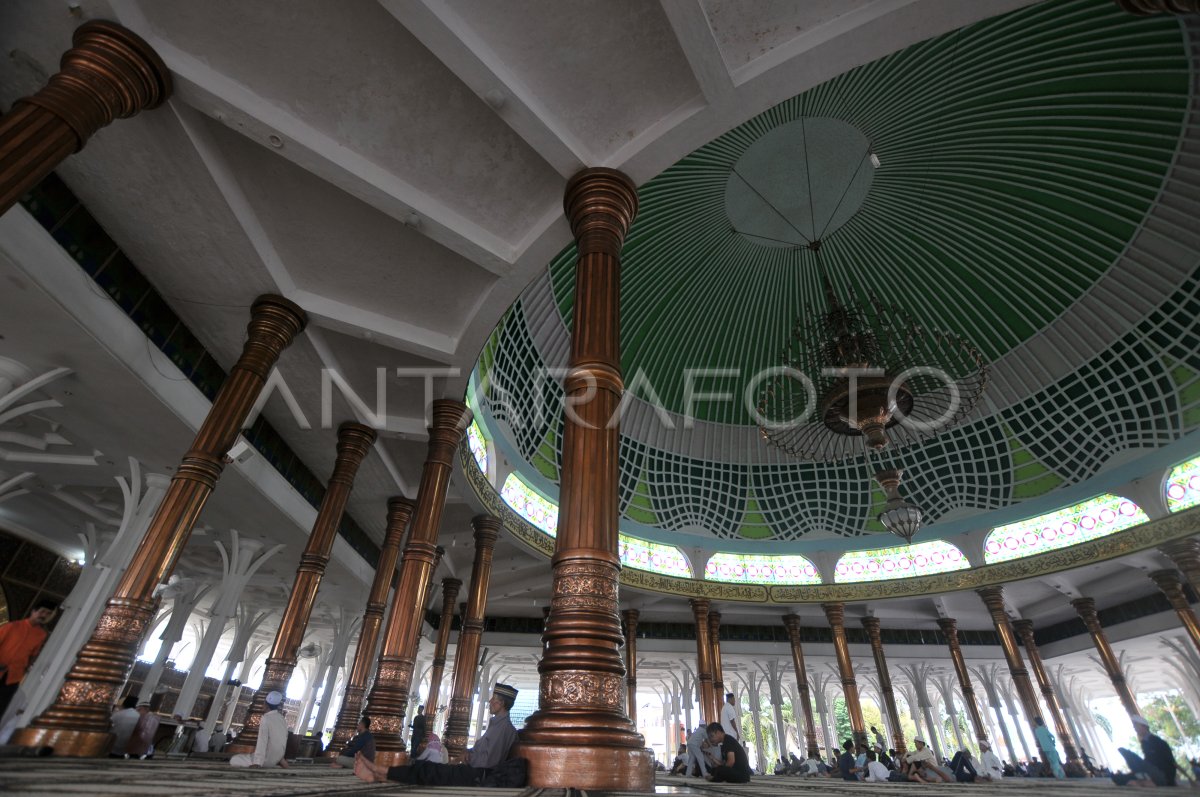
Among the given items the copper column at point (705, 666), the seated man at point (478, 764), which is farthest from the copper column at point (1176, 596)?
the seated man at point (478, 764)

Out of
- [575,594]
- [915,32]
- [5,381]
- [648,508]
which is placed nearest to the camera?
[575,594]

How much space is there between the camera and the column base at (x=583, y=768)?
9.73 feet

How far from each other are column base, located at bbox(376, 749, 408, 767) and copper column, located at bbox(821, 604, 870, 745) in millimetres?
Answer: 11230

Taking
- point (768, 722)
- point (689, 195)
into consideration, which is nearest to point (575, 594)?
point (689, 195)

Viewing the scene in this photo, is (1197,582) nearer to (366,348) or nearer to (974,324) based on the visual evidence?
(974,324)

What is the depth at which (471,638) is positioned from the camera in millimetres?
10672

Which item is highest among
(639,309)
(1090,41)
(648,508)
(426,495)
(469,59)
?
(1090,41)

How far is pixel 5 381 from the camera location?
619 centimetres

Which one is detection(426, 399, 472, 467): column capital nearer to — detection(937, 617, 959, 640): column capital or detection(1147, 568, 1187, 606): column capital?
detection(1147, 568, 1187, 606): column capital

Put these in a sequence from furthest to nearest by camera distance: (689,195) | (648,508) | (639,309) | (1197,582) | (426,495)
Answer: (648,508)
(639,309)
(1197,582)
(689,195)
(426,495)

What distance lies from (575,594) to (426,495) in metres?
4.64

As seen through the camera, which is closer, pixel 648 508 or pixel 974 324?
pixel 974 324

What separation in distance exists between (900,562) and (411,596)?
570 inches

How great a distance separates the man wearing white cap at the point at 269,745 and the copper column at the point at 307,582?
0.93 m
